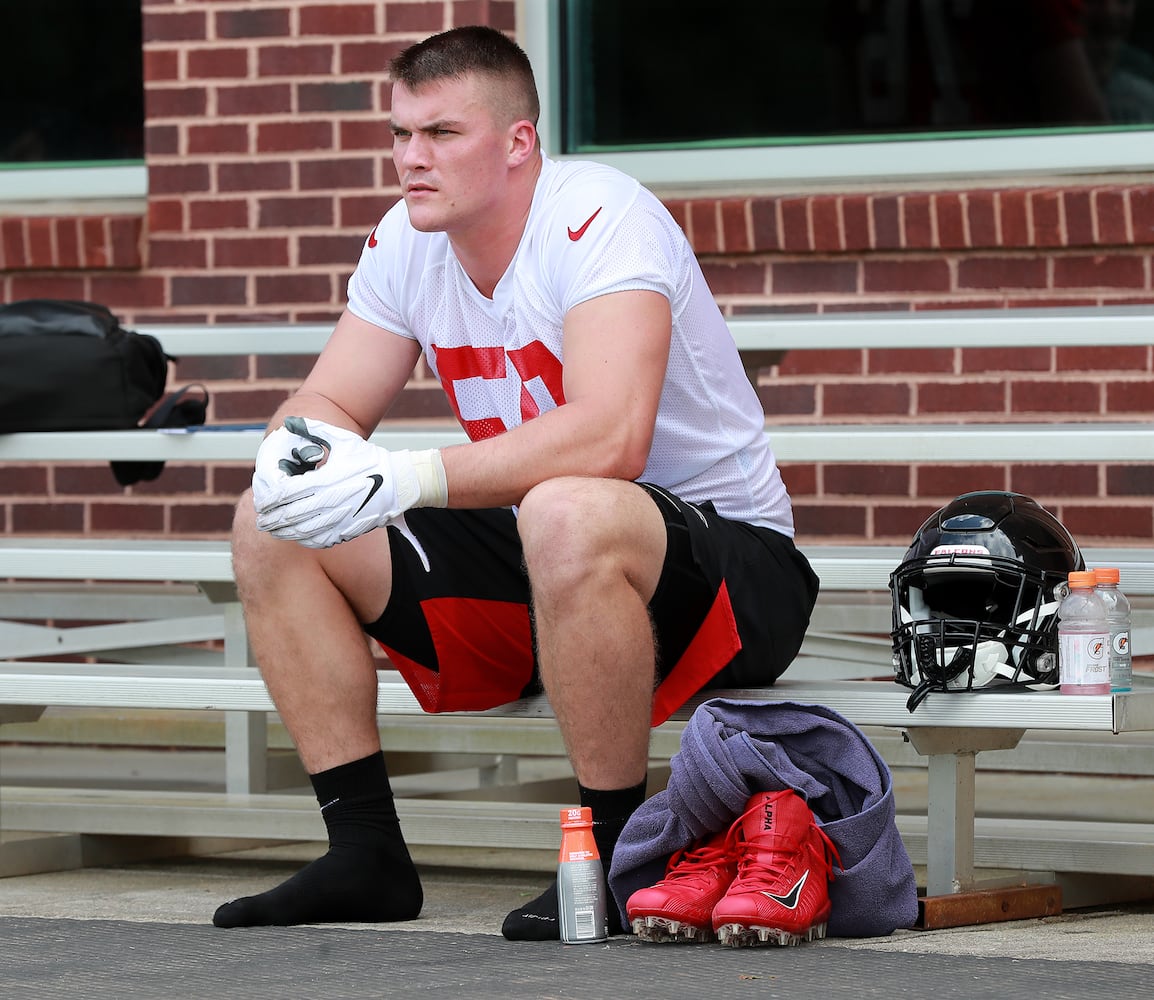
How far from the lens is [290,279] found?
5.29m

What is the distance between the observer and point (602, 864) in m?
2.91

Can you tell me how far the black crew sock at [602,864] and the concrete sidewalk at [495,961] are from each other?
0.04 metres

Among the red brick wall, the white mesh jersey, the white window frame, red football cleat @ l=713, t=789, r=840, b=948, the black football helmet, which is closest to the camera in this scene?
red football cleat @ l=713, t=789, r=840, b=948

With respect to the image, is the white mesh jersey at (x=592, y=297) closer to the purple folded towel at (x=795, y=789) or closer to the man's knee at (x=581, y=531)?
the man's knee at (x=581, y=531)

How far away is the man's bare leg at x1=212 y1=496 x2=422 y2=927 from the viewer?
10.1ft

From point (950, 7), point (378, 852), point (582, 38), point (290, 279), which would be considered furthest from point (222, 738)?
point (950, 7)

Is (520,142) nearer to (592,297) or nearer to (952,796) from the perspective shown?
(592,297)

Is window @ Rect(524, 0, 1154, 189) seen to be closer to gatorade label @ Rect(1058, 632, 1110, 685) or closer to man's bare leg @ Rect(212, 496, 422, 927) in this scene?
gatorade label @ Rect(1058, 632, 1110, 685)

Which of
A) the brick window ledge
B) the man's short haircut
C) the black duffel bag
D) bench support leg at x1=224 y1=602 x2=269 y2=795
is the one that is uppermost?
the man's short haircut

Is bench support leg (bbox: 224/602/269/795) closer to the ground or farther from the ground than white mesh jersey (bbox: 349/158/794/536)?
closer to the ground

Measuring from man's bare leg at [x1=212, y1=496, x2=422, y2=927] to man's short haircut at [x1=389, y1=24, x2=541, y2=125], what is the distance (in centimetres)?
71

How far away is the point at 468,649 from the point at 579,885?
0.46m

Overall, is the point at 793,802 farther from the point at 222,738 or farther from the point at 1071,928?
the point at 222,738

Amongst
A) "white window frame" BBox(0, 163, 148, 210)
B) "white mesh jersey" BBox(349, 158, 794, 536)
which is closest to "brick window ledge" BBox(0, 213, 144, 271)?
"white window frame" BBox(0, 163, 148, 210)
